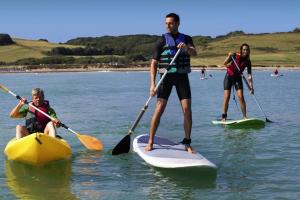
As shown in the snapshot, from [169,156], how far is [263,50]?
378ft

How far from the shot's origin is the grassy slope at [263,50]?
340 feet

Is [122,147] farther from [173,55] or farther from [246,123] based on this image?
[246,123]

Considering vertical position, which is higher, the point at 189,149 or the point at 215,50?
the point at 189,149

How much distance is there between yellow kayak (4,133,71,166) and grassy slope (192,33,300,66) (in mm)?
90325

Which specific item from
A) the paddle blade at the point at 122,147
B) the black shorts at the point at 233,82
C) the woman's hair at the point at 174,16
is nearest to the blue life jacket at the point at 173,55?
the woman's hair at the point at 174,16

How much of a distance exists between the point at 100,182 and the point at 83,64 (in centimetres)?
9799

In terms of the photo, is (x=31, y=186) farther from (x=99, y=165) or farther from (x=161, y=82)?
(x=161, y=82)

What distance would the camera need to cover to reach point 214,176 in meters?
7.62

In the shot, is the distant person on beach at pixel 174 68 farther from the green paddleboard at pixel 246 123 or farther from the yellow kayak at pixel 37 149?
the green paddleboard at pixel 246 123

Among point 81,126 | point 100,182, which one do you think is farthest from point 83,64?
point 100,182

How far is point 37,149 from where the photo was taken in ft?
27.4

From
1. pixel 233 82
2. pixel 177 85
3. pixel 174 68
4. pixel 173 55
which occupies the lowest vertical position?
pixel 233 82

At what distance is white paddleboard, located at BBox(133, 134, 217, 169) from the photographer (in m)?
7.61

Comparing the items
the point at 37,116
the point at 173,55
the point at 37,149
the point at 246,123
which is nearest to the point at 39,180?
the point at 37,149
